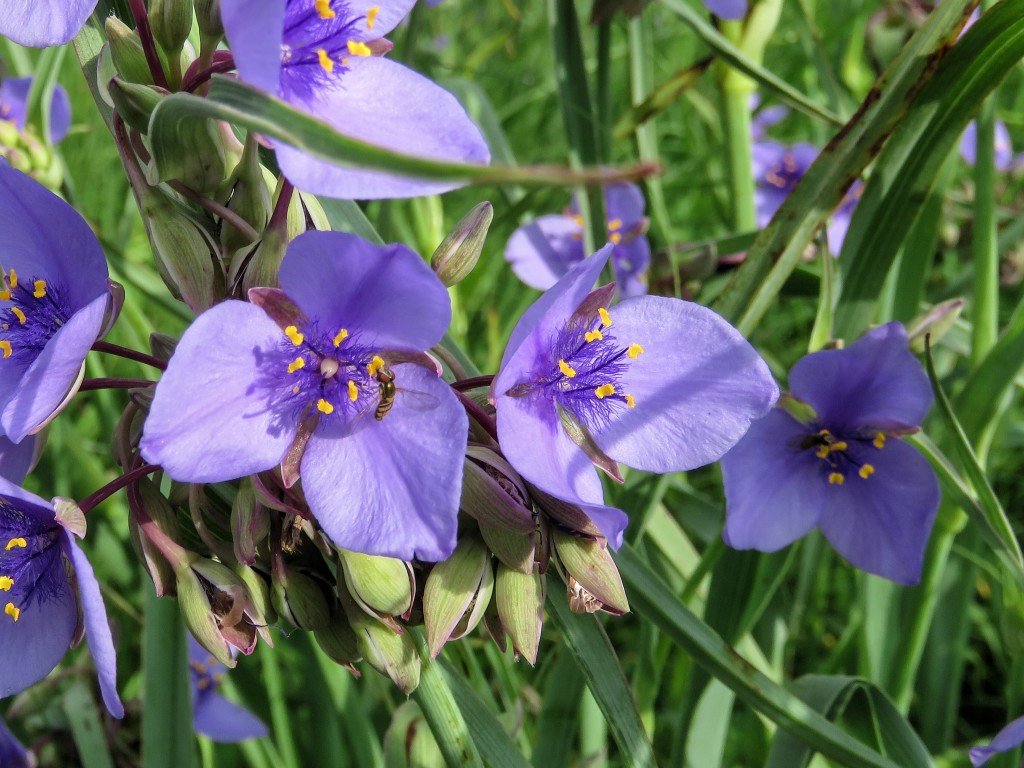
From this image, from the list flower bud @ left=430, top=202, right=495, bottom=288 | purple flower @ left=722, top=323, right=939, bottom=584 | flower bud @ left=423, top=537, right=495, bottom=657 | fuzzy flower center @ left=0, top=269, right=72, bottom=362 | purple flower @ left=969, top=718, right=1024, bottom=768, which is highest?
flower bud @ left=430, top=202, right=495, bottom=288

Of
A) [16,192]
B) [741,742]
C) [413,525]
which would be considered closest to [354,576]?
[413,525]

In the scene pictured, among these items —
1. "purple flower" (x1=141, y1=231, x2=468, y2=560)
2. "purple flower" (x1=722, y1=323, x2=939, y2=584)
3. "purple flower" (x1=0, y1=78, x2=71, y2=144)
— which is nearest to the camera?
"purple flower" (x1=141, y1=231, x2=468, y2=560)

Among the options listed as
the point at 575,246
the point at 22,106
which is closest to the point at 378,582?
the point at 575,246

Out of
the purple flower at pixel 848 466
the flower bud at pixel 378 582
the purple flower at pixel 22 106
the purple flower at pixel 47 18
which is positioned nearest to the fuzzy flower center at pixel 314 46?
the purple flower at pixel 47 18

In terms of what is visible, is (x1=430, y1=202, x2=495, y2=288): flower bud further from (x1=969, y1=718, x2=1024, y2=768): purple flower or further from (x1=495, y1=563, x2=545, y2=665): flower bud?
(x1=969, y1=718, x2=1024, y2=768): purple flower

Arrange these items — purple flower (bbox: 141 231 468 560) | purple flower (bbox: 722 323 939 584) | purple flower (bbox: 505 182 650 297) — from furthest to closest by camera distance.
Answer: purple flower (bbox: 505 182 650 297), purple flower (bbox: 722 323 939 584), purple flower (bbox: 141 231 468 560)

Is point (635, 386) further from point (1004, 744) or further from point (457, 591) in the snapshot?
point (1004, 744)

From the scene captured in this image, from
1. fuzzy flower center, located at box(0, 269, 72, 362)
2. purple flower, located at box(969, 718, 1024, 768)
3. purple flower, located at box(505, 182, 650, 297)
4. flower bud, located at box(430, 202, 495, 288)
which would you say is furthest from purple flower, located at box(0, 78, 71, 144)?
purple flower, located at box(969, 718, 1024, 768)
